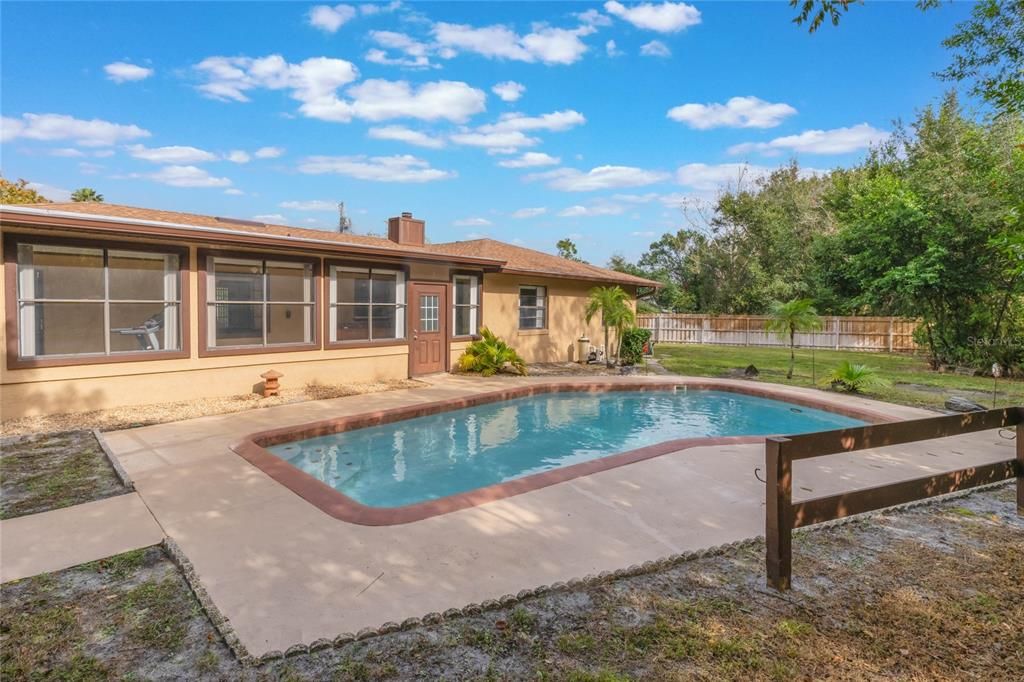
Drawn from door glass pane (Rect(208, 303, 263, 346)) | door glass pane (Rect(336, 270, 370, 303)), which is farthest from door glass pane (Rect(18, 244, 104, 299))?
door glass pane (Rect(336, 270, 370, 303))

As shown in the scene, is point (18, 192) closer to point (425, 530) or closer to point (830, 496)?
point (425, 530)

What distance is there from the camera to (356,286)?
1076cm

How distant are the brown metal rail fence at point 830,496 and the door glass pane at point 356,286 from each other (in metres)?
9.12

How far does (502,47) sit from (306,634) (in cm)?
1637

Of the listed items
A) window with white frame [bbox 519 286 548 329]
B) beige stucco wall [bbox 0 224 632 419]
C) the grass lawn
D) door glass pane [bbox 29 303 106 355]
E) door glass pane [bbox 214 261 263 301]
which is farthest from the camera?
window with white frame [bbox 519 286 548 329]

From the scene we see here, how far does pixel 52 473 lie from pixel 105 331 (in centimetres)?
329

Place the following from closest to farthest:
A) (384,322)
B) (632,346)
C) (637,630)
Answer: (637,630), (384,322), (632,346)

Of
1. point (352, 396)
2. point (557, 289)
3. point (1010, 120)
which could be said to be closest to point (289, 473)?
point (352, 396)

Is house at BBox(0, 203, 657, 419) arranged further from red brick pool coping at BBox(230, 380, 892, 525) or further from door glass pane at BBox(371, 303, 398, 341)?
red brick pool coping at BBox(230, 380, 892, 525)

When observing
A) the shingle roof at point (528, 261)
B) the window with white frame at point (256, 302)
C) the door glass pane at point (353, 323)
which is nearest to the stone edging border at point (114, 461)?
the window with white frame at point (256, 302)

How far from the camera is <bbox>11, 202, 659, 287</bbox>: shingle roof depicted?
8541 millimetres

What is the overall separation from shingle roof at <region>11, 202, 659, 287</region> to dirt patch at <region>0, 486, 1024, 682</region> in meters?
6.38

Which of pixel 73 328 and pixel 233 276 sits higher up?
pixel 233 276

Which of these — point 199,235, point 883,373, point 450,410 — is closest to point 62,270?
point 199,235
